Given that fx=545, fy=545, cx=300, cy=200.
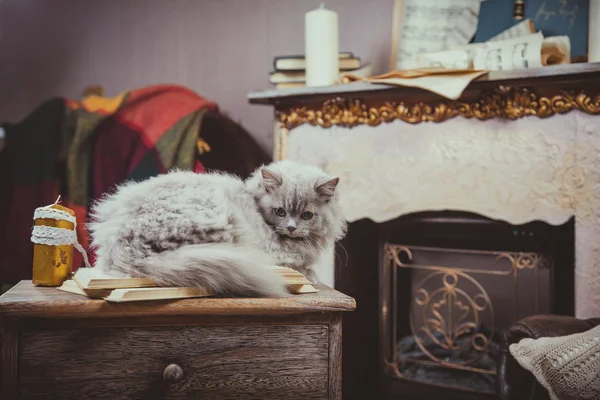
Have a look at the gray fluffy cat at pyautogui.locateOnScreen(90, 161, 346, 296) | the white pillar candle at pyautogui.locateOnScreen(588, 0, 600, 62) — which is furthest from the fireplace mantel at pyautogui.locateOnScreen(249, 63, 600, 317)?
the gray fluffy cat at pyautogui.locateOnScreen(90, 161, 346, 296)

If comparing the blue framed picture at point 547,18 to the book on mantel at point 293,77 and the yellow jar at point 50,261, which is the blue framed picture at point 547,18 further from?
the yellow jar at point 50,261

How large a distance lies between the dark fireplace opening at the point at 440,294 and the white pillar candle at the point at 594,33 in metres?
0.52

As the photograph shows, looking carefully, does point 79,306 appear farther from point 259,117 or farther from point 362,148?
point 259,117

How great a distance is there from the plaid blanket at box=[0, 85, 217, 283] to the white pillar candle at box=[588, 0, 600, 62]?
50.4 inches

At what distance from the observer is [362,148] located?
1.84 m

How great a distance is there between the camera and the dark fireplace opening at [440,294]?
1.78 metres

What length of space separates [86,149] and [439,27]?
53.0 inches

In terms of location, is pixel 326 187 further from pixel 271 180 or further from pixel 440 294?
pixel 440 294

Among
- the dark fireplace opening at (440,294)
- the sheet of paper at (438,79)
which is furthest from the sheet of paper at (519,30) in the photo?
the dark fireplace opening at (440,294)

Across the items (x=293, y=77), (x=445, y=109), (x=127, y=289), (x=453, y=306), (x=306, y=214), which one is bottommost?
(x=453, y=306)

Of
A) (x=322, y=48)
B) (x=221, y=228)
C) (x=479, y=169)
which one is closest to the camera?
(x=221, y=228)

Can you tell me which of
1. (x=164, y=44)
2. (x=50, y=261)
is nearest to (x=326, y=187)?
(x=50, y=261)

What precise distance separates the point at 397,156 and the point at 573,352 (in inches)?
34.1

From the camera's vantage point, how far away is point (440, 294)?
6.59 feet
